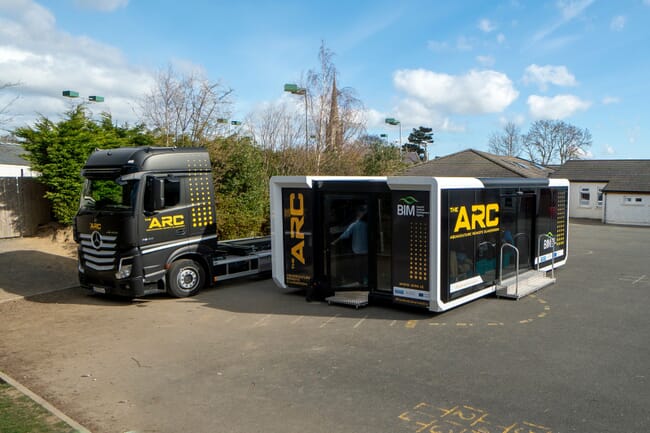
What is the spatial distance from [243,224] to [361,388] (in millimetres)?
11420

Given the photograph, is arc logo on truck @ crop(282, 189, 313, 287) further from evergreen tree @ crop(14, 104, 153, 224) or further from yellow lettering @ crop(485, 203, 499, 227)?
evergreen tree @ crop(14, 104, 153, 224)

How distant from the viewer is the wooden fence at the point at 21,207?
1563 cm

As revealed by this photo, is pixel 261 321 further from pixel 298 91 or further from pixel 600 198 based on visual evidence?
pixel 600 198

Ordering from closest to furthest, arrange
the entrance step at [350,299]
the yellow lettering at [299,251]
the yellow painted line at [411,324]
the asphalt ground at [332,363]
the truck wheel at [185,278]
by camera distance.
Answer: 1. the asphalt ground at [332,363]
2. the yellow painted line at [411,324]
3. the entrance step at [350,299]
4. the yellow lettering at [299,251]
5. the truck wheel at [185,278]

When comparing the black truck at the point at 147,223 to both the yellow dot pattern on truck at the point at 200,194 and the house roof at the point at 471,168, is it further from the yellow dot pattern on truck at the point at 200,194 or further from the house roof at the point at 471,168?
the house roof at the point at 471,168

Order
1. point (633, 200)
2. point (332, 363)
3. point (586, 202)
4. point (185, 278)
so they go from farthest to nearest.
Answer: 1. point (586, 202)
2. point (633, 200)
3. point (185, 278)
4. point (332, 363)

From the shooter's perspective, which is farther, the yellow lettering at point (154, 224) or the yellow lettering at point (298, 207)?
the yellow lettering at point (298, 207)

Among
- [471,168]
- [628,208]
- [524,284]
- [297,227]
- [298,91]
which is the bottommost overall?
[524,284]

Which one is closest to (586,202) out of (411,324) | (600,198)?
(600,198)

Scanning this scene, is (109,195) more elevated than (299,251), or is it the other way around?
(109,195)

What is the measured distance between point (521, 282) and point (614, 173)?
2593cm

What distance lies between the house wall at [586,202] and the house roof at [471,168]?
2891 millimetres

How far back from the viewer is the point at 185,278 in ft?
35.6

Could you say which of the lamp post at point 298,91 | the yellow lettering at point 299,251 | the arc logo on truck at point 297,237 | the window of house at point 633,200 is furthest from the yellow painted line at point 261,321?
the window of house at point 633,200
